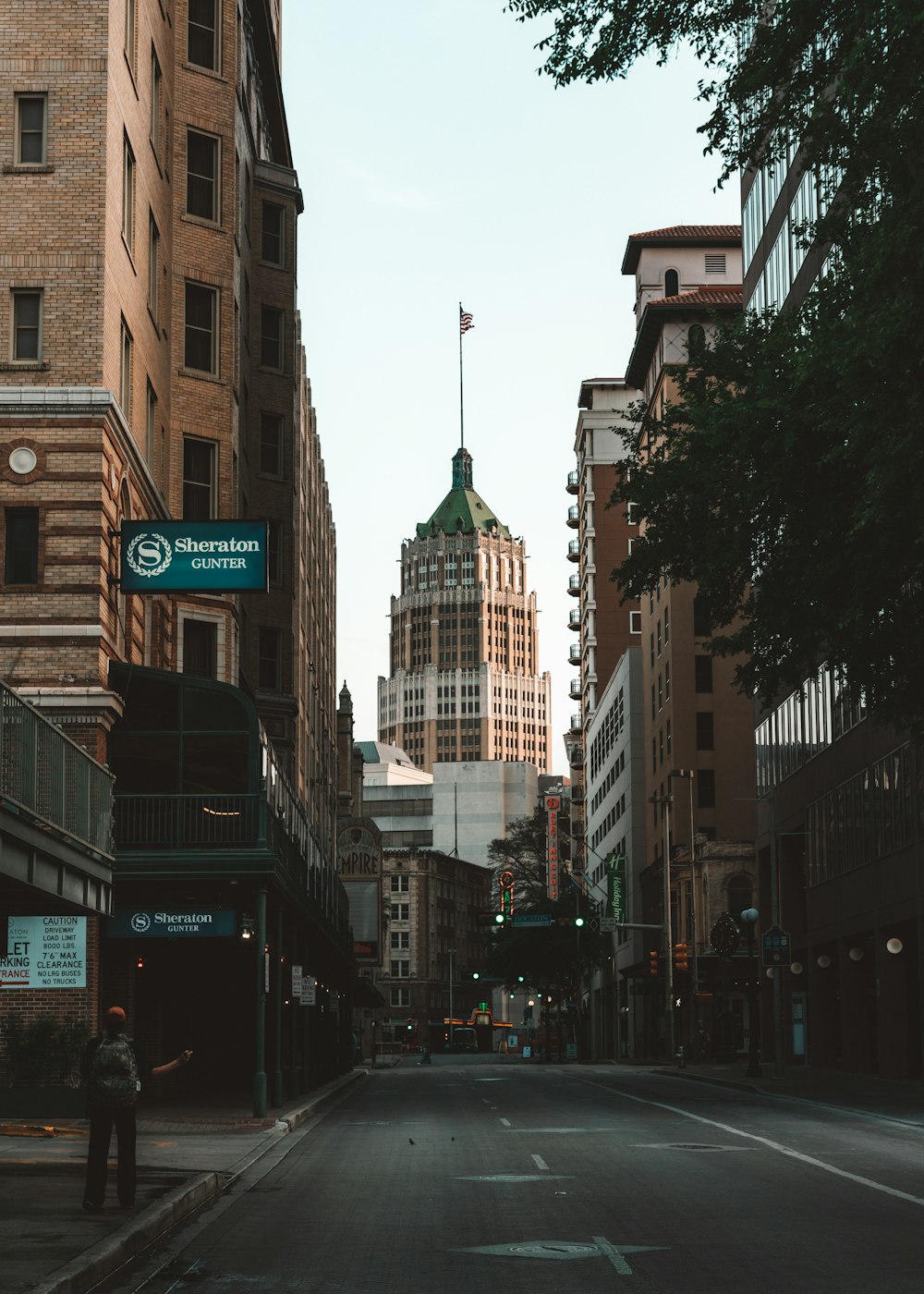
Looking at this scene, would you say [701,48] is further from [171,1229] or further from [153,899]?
[153,899]

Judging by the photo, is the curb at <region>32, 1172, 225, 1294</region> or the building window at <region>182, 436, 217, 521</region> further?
the building window at <region>182, 436, 217, 521</region>

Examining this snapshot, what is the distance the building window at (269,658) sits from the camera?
47594 mm

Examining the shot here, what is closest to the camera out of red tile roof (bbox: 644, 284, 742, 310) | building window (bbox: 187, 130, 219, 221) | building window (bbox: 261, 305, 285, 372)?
building window (bbox: 187, 130, 219, 221)

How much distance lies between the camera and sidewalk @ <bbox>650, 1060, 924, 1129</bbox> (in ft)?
105

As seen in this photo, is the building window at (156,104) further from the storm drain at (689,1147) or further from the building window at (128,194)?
the storm drain at (689,1147)

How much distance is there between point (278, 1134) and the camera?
26.4m

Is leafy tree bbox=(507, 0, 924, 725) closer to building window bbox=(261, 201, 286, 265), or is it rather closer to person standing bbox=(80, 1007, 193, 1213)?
person standing bbox=(80, 1007, 193, 1213)

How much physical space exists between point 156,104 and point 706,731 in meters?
54.6

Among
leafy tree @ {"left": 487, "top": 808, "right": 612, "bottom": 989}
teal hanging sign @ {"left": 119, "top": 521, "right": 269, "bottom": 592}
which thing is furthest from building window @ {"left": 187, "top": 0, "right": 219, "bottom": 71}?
leafy tree @ {"left": 487, "top": 808, "right": 612, "bottom": 989}

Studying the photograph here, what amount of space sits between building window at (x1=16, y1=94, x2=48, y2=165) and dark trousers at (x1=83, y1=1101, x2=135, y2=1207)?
21159 mm

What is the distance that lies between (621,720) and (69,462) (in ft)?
253

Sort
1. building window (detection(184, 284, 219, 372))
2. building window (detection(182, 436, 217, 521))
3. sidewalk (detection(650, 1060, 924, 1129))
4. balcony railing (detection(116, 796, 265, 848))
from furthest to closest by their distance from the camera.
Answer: building window (detection(184, 284, 219, 372)), building window (detection(182, 436, 217, 521)), sidewalk (detection(650, 1060, 924, 1129)), balcony railing (detection(116, 796, 265, 848))

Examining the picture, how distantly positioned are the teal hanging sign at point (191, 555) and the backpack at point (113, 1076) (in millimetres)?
15306

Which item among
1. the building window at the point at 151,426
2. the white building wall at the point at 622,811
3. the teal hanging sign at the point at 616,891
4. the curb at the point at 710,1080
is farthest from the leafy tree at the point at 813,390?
the teal hanging sign at the point at 616,891
